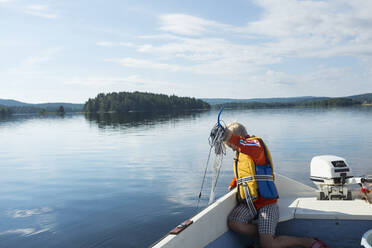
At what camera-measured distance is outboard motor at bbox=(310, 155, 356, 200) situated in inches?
162

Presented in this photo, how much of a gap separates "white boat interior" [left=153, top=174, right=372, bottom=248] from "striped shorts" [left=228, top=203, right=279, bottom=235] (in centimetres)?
14

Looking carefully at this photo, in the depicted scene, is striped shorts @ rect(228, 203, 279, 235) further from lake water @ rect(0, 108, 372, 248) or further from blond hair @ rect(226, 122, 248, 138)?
lake water @ rect(0, 108, 372, 248)

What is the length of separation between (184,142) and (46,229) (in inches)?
475

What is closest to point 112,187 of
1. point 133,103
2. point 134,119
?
point 134,119

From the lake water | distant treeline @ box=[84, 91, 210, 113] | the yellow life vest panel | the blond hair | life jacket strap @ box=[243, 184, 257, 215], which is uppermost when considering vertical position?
distant treeline @ box=[84, 91, 210, 113]

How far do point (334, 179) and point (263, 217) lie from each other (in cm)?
152

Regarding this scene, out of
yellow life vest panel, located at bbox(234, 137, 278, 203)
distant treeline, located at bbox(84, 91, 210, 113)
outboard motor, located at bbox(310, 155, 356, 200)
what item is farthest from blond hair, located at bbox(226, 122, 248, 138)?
distant treeline, located at bbox(84, 91, 210, 113)

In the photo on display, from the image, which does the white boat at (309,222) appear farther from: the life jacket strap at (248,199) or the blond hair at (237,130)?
the blond hair at (237,130)

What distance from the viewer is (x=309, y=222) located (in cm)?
355

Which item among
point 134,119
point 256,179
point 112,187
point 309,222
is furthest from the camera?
point 134,119

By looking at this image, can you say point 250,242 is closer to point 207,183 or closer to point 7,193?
point 207,183

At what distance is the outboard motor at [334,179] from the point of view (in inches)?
162

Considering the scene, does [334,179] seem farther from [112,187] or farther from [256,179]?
[112,187]

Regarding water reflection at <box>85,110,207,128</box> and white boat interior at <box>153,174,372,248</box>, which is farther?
water reflection at <box>85,110,207,128</box>
